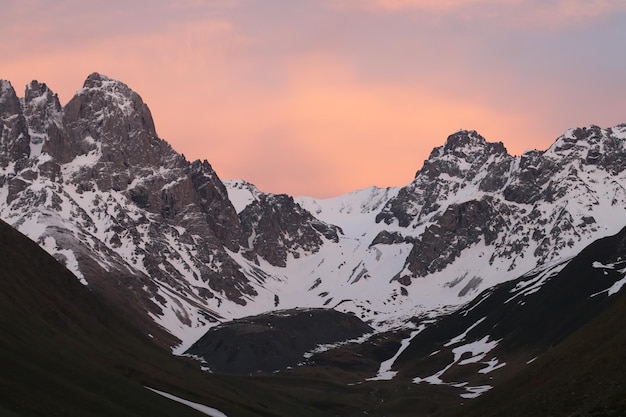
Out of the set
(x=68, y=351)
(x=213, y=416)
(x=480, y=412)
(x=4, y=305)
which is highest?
(x=4, y=305)

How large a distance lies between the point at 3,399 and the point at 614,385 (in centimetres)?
7760

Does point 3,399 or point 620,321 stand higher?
point 3,399

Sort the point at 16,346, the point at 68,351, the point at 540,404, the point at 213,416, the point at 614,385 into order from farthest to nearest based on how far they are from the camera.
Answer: the point at 213,416 < the point at 68,351 < the point at 16,346 < the point at 540,404 < the point at 614,385

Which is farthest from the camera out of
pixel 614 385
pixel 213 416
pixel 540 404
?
pixel 213 416

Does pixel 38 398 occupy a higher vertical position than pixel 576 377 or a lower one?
higher

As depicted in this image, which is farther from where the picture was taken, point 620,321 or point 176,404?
point 176,404

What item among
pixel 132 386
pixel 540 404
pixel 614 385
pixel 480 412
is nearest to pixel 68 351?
pixel 132 386

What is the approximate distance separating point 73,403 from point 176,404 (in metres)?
47.0

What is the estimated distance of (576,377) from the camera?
148m

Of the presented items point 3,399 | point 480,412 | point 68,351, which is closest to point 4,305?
point 68,351

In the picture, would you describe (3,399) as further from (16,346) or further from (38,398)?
(16,346)

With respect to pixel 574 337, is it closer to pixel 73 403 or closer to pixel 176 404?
pixel 176 404

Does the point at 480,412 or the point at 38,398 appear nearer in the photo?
the point at 38,398

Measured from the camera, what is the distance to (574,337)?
181625 millimetres
